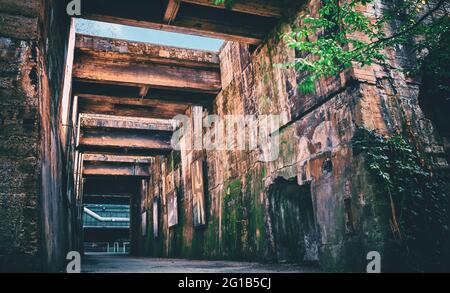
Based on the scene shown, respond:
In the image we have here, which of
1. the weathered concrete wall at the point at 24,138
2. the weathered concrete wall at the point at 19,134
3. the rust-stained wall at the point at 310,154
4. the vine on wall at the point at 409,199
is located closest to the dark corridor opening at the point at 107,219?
the rust-stained wall at the point at 310,154

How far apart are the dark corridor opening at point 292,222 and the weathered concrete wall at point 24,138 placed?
11.8ft

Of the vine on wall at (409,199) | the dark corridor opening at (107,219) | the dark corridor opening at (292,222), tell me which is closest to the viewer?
the vine on wall at (409,199)

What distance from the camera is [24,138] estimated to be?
3.56 metres

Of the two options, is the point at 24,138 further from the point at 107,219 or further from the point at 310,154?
the point at 107,219

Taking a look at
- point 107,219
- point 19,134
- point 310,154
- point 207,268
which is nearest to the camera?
point 19,134

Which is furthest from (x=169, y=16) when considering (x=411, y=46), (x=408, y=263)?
(x=408, y=263)

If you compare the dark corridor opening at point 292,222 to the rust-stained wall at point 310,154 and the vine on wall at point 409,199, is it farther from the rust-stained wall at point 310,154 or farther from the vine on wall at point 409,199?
the vine on wall at point 409,199

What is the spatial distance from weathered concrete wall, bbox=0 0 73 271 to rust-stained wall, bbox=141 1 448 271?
2983mm

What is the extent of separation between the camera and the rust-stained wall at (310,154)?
4602 millimetres

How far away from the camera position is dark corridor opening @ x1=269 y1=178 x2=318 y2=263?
6.12m

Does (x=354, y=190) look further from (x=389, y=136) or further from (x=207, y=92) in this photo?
(x=207, y=92)

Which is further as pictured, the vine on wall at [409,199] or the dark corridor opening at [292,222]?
the dark corridor opening at [292,222]

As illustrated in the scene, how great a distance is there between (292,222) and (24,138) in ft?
14.4

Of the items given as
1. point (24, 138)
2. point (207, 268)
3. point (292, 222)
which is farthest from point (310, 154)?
point (24, 138)
